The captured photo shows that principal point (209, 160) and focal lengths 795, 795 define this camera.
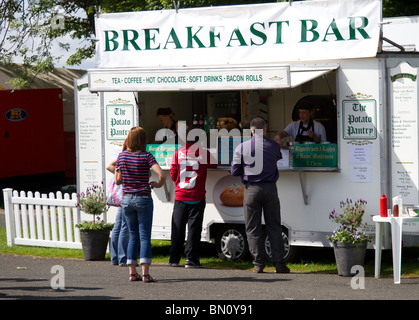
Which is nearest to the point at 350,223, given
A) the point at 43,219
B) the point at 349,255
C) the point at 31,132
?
the point at 349,255

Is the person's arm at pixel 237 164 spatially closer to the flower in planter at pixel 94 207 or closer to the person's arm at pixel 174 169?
the person's arm at pixel 174 169

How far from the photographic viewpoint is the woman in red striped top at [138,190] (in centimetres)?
881

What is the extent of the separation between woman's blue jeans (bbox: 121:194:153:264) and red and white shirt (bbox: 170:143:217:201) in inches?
47.4

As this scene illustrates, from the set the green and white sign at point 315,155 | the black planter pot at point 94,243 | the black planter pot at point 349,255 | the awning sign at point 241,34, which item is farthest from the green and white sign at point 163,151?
the black planter pot at point 349,255

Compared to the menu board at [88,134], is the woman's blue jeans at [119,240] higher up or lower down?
lower down

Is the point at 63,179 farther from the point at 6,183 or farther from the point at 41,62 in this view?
the point at 41,62

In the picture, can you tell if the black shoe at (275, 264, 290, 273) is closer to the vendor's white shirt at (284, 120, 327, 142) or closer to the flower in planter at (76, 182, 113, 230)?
the vendor's white shirt at (284, 120, 327, 142)

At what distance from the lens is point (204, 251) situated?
11.7 meters

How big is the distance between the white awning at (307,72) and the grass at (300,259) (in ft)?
7.72

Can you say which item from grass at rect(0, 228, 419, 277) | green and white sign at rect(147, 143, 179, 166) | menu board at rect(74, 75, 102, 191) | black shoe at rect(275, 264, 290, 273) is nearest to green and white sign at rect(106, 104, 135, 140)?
menu board at rect(74, 75, 102, 191)

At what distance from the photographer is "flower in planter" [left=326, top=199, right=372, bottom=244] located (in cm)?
930

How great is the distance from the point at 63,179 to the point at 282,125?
1196 centimetres

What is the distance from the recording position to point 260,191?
31.2 feet

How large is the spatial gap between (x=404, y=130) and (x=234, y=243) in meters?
2.66
